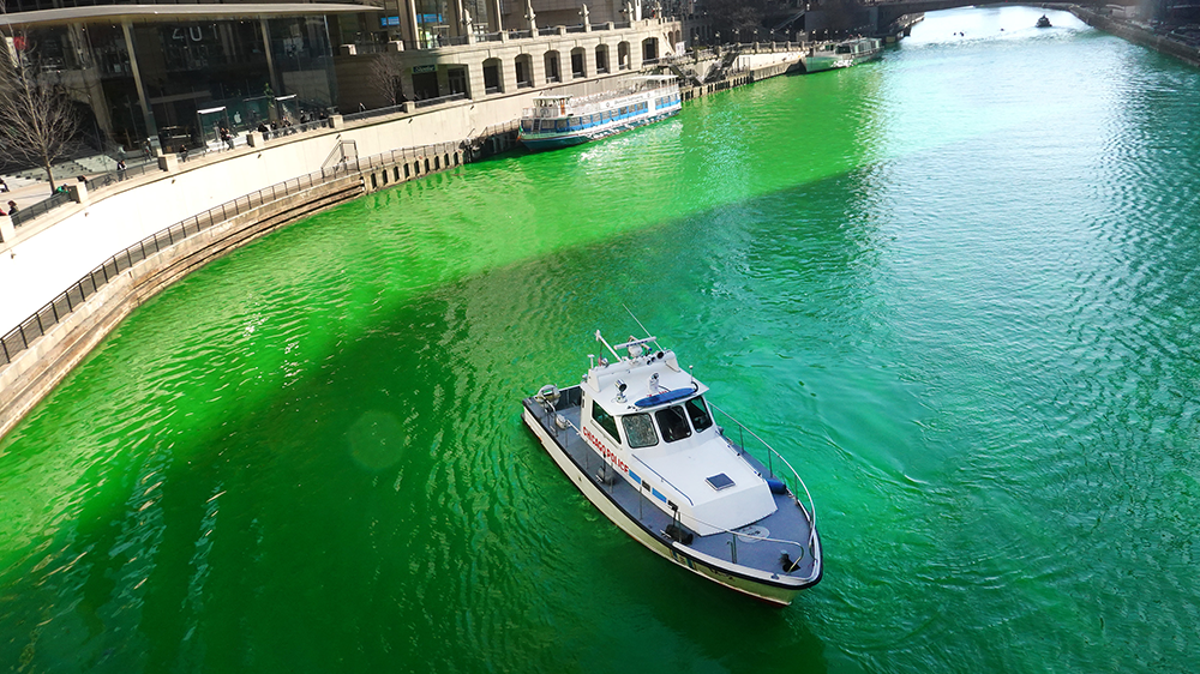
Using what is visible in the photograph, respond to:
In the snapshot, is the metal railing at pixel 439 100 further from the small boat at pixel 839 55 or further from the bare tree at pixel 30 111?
the small boat at pixel 839 55

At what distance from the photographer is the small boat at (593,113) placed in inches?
2763

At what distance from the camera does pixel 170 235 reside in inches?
1590

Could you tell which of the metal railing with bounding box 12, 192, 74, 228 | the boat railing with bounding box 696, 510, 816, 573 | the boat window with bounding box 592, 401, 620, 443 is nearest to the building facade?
the metal railing with bounding box 12, 192, 74, 228

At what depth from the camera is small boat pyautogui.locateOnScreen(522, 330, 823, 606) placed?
15.5 meters

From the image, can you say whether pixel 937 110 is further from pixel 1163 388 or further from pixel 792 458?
pixel 792 458

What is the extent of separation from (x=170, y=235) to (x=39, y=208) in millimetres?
7837

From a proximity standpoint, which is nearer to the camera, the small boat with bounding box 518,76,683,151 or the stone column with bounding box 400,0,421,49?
the small boat with bounding box 518,76,683,151

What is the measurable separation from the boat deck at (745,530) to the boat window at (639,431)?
1.03 m

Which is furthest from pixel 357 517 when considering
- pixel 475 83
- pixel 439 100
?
pixel 475 83

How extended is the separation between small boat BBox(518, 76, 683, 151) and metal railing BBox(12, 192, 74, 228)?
40341 millimetres

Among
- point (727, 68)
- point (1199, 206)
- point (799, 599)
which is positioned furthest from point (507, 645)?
point (727, 68)

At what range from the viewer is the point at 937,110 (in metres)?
74.5

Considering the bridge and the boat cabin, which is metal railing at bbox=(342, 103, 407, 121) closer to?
the boat cabin

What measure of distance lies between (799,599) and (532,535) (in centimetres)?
620
